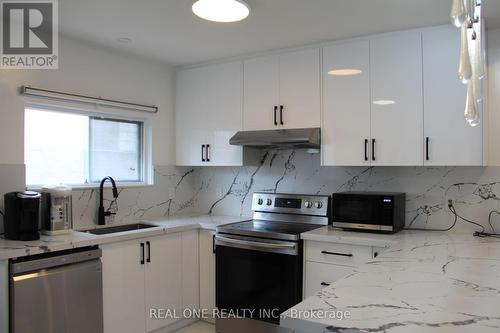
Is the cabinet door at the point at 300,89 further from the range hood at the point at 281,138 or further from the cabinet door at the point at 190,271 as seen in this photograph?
the cabinet door at the point at 190,271

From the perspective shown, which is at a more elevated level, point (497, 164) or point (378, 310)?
point (497, 164)

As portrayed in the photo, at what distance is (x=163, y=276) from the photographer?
10.4 ft

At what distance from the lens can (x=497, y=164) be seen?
2.79 meters

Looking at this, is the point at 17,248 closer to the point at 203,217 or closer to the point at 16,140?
the point at 16,140

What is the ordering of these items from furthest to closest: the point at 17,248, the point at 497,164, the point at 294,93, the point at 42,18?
the point at 294,93 → the point at 497,164 → the point at 42,18 → the point at 17,248

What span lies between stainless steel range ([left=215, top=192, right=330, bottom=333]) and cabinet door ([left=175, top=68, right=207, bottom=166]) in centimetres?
89

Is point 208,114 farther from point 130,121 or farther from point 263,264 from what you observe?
point 263,264

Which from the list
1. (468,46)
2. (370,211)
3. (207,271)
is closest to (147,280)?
(207,271)

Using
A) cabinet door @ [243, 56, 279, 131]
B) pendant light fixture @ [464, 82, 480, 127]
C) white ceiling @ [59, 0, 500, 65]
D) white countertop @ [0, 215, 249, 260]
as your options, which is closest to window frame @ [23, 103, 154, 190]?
white countertop @ [0, 215, 249, 260]

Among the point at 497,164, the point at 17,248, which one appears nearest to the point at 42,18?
the point at 17,248

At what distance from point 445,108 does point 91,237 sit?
2.49m

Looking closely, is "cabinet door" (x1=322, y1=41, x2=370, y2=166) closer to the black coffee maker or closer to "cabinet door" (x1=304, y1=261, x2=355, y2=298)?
"cabinet door" (x1=304, y1=261, x2=355, y2=298)

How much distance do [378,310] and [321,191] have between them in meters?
2.22

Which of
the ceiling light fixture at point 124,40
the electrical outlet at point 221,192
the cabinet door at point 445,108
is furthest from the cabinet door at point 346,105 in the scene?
the ceiling light fixture at point 124,40
